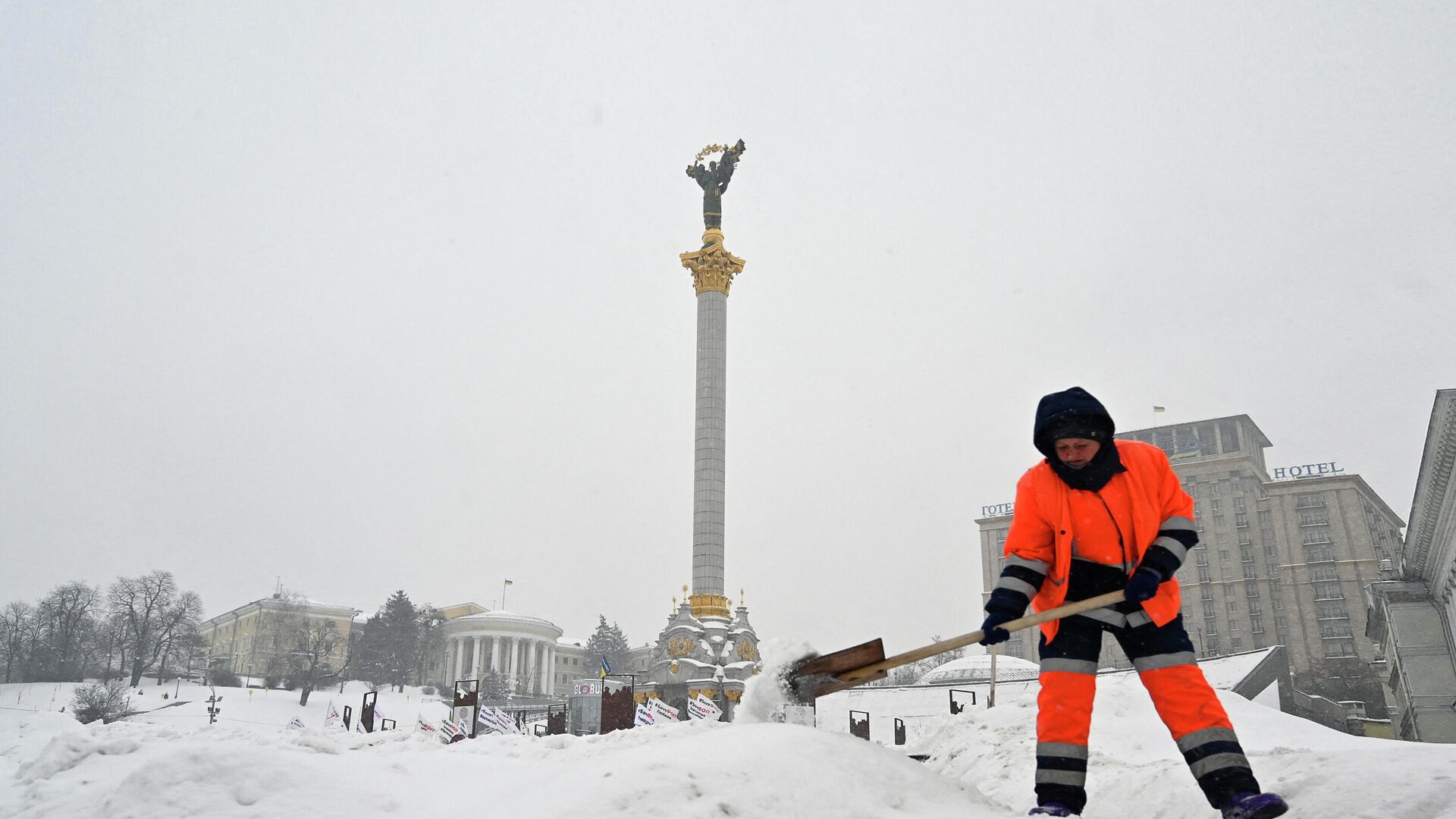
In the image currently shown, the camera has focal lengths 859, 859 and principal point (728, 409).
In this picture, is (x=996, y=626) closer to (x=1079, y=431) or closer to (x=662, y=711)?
(x=1079, y=431)

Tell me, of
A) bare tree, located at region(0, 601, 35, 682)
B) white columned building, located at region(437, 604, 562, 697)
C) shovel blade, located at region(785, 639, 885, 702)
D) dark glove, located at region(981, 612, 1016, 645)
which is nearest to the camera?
dark glove, located at region(981, 612, 1016, 645)

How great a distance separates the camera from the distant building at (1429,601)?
1775cm

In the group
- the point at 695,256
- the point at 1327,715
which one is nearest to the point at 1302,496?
the point at 1327,715

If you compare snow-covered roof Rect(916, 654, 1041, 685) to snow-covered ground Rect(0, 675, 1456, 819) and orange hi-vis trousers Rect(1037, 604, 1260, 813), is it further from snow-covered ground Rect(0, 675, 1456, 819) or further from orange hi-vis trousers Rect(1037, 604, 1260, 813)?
orange hi-vis trousers Rect(1037, 604, 1260, 813)

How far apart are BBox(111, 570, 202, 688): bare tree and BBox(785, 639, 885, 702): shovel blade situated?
3108 centimetres

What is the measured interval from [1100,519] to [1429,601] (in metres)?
24.1

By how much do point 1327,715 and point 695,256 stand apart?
27.0 metres

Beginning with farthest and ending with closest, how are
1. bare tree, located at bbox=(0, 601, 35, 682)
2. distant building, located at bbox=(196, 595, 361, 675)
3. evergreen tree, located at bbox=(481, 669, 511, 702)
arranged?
distant building, located at bbox=(196, 595, 361, 675) → evergreen tree, located at bbox=(481, 669, 511, 702) → bare tree, located at bbox=(0, 601, 35, 682)

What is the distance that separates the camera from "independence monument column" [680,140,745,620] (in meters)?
32.6

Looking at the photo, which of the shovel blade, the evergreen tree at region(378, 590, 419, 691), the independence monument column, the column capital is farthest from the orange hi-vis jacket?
the evergreen tree at region(378, 590, 419, 691)

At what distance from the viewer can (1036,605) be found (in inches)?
171

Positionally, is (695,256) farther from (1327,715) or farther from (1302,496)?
(1302,496)

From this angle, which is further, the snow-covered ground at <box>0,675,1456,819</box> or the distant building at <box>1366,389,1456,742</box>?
→ the distant building at <box>1366,389,1456,742</box>

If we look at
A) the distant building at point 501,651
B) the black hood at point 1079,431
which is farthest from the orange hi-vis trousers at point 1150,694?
the distant building at point 501,651
